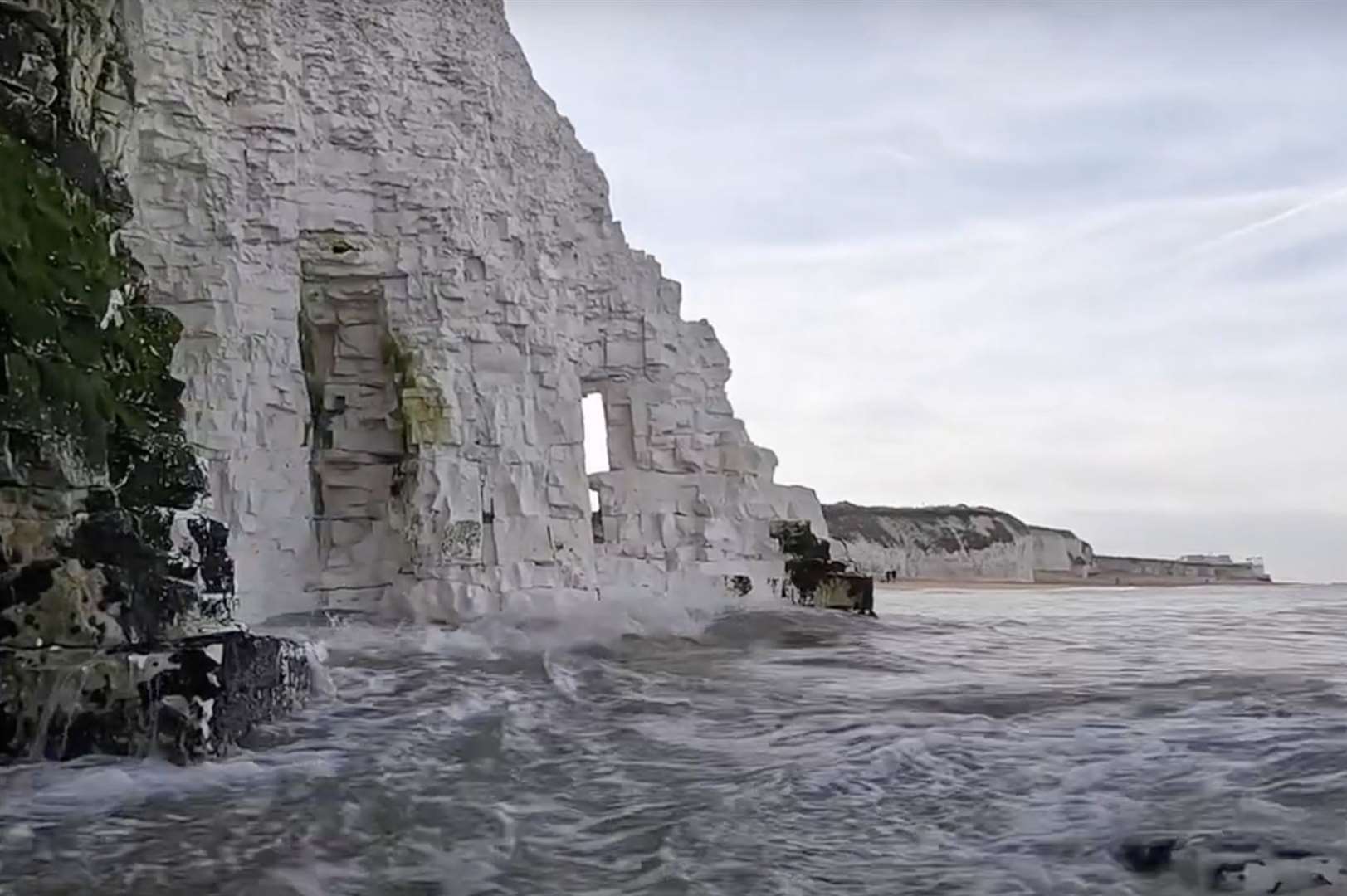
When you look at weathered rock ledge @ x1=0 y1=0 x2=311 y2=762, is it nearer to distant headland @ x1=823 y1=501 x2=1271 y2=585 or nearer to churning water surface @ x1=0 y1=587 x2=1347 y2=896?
churning water surface @ x1=0 y1=587 x2=1347 y2=896

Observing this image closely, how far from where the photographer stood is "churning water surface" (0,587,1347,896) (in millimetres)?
3512

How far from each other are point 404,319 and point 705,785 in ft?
30.1

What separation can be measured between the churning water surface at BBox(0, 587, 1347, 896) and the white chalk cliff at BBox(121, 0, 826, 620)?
3.88m

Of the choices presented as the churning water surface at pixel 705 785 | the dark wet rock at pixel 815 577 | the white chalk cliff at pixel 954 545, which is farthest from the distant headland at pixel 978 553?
the churning water surface at pixel 705 785

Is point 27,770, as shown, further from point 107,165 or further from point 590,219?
point 590,219

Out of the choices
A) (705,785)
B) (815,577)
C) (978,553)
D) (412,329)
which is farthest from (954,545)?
(705,785)

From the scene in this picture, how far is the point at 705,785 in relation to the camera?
4.69 meters

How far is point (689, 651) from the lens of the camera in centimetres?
1038

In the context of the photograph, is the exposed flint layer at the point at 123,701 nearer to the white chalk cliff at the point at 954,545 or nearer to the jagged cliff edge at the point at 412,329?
the jagged cliff edge at the point at 412,329

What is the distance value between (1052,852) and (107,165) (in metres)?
5.28

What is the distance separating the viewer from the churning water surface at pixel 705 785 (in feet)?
11.5

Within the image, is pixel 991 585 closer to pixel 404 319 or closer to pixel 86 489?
pixel 404 319

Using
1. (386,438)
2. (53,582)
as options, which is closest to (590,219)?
(386,438)

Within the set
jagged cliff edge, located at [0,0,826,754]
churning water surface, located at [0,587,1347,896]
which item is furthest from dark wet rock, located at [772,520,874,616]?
churning water surface, located at [0,587,1347,896]
